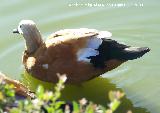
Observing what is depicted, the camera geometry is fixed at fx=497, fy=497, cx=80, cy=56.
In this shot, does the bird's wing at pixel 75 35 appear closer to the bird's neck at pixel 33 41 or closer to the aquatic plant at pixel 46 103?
the bird's neck at pixel 33 41

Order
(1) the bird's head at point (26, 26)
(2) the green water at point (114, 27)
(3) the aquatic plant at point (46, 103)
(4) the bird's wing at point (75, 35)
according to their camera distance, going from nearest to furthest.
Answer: (3) the aquatic plant at point (46, 103) → (4) the bird's wing at point (75, 35) → (2) the green water at point (114, 27) → (1) the bird's head at point (26, 26)

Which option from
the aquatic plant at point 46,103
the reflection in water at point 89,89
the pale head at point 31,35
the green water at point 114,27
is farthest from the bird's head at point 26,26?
the aquatic plant at point 46,103

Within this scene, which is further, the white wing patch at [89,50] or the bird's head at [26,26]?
the bird's head at [26,26]

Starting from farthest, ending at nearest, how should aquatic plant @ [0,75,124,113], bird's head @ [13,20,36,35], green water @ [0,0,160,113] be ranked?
bird's head @ [13,20,36,35], green water @ [0,0,160,113], aquatic plant @ [0,75,124,113]

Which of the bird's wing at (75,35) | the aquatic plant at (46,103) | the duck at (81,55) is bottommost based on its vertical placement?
the duck at (81,55)

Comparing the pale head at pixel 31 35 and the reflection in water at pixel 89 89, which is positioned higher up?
the pale head at pixel 31 35

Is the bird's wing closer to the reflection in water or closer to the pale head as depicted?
the pale head

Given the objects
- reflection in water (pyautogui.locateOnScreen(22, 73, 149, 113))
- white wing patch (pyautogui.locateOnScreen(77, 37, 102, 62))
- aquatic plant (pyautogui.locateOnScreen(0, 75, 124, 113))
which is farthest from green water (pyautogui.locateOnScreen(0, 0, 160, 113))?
aquatic plant (pyautogui.locateOnScreen(0, 75, 124, 113))
